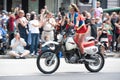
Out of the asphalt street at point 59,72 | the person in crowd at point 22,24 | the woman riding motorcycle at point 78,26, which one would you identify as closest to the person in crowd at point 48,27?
the person in crowd at point 22,24

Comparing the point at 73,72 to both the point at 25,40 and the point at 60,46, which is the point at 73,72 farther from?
the point at 25,40

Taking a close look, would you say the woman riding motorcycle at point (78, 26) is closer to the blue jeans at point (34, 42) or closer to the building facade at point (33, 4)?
the blue jeans at point (34, 42)

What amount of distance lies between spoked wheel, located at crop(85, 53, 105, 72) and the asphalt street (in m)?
0.13

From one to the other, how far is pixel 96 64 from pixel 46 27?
20.0 feet

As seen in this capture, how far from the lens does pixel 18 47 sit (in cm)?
1955

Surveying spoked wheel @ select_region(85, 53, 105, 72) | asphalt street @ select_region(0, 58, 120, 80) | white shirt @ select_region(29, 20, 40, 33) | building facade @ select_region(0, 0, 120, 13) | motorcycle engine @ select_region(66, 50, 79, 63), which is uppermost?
building facade @ select_region(0, 0, 120, 13)

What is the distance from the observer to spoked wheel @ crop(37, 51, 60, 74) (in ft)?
46.2

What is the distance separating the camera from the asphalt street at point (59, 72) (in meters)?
13.3

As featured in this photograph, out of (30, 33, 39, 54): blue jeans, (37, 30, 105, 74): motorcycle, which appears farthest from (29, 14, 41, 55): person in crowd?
(37, 30, 105, 74): motorcycle

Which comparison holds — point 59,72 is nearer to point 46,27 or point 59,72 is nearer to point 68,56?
point 68,56

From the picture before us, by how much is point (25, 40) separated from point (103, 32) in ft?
10.6

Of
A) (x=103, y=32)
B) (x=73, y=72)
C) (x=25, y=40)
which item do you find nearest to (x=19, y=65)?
(x=73, y=72)

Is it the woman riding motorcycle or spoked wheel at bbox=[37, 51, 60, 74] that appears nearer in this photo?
spoked wheel at bbox=[37, 51, 60, 74]

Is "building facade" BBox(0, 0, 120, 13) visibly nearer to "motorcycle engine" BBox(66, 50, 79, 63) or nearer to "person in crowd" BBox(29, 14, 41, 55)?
"person in crowd" BBox(29, 14, 41, 55)
